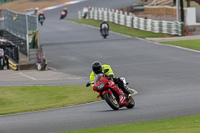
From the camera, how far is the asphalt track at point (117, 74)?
14.1 m

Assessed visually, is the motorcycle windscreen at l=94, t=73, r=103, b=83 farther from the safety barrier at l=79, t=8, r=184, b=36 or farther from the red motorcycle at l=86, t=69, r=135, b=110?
the safety barrier at l=79, t=8, r=184, b=36

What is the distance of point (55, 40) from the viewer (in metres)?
48.7

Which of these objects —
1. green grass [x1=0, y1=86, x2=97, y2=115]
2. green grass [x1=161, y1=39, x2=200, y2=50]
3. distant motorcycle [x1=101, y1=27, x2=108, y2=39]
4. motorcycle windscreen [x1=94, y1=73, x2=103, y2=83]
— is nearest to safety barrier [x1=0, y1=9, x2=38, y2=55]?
distant motorcycle [x1=101, y1=27, x2=108, y2=39]

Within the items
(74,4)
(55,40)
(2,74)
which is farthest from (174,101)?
(74,4)

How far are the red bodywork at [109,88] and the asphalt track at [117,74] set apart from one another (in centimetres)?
35

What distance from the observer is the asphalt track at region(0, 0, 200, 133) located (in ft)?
46.1

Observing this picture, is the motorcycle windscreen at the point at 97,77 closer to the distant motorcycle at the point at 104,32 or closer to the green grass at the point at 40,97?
the green grass at the point at 40,97

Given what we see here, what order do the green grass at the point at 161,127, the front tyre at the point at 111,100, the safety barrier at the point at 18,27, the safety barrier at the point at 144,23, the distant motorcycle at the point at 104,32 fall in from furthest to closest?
the distant motorcycle at the point at 104,32, the safety barrier at the point at 144,23, the safety barrier at the point at 18,27, the front tyre at the point at 111,100, the green grass at the point at 161,127

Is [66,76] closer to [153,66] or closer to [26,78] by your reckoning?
[26,78]

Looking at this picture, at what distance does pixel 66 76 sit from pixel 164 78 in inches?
251

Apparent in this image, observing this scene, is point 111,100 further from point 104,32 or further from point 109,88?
point 104,32

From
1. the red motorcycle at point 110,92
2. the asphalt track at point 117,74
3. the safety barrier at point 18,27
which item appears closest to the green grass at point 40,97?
the asphalt track at point 117,74

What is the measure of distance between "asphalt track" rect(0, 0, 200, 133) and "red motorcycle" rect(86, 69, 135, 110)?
265mm

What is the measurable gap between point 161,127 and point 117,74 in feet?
58.3
